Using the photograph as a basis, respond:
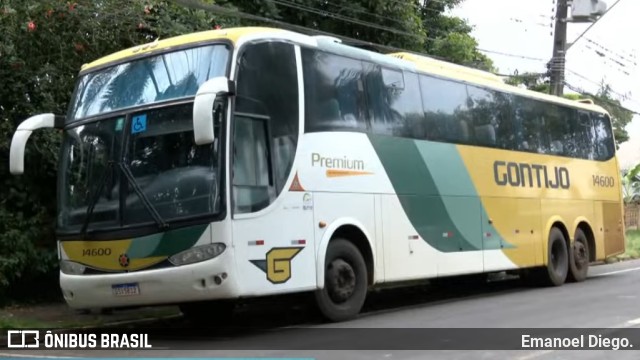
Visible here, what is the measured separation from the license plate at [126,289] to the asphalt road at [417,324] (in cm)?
67

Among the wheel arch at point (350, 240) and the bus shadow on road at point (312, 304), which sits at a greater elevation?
the wheel arch at point (350, 240)

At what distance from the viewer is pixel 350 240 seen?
1030 cm

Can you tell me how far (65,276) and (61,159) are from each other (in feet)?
5.06


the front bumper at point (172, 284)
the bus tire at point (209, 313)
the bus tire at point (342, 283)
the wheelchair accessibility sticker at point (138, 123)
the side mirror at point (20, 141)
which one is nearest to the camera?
the front bumper at point (172, 284)

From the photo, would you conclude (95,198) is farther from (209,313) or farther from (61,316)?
(61,316)

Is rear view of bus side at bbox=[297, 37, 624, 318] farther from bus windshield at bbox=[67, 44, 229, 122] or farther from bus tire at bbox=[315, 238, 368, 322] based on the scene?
bus windshield at bbox=[67, 44, 229, 122]

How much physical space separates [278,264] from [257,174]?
112cm

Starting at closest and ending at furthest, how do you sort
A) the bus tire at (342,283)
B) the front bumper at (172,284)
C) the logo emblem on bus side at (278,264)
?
the front bumper at (172,284) < the logo emblem on bus side at (278,264) < the bus tire at (342,283)

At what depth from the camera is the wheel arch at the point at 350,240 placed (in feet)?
30.7

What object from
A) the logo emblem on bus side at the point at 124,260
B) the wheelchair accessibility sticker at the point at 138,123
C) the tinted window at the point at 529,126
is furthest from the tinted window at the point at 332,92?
the tinted window at the point at 529,126

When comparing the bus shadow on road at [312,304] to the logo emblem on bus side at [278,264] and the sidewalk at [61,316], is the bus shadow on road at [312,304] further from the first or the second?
the logo emblem on bus side at [278,264]

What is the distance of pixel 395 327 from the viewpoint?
31.1 feet

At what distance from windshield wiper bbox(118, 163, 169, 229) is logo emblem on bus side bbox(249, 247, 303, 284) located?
3.83 ft

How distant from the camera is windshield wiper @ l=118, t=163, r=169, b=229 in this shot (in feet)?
27.2
